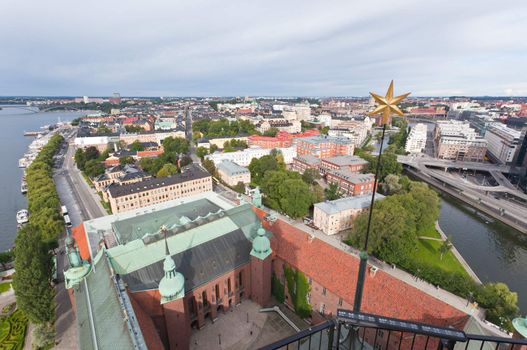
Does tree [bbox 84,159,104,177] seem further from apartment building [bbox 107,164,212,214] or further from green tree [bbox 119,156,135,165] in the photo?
apartment building [bbox 107,164,212,214]

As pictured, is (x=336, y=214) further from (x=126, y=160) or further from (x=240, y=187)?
(x=126, y=160)

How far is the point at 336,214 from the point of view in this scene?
4581 centimetres

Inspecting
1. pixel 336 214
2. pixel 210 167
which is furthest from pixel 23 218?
pixel 336 214

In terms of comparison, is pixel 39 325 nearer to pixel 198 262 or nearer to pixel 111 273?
pixel 111 273

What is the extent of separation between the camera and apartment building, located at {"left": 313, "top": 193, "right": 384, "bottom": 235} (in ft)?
150

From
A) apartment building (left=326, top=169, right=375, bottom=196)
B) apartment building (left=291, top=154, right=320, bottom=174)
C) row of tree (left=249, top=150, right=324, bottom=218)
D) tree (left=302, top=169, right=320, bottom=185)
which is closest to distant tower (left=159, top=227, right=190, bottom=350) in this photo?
row of tree (left=249, top=150, right=324, bottom=218)

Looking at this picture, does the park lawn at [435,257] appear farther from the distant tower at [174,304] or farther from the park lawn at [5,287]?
the park lawn at [5,287]

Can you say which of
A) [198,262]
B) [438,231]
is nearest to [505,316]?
[438,231]

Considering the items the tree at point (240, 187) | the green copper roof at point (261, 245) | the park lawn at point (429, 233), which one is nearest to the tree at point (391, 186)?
the park lawn at point (429, 233)

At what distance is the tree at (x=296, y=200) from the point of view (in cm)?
4900

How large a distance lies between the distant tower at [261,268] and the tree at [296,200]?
21212 millimetres

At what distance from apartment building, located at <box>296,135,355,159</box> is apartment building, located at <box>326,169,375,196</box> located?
2158 centimetres

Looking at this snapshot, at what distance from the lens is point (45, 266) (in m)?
28.6

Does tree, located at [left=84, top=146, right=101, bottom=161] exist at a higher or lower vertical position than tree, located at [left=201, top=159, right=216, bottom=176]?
higher
